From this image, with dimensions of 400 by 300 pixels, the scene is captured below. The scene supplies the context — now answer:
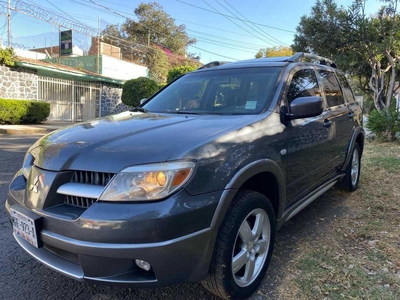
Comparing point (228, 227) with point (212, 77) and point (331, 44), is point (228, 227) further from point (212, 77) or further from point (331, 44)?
point (331, 44)

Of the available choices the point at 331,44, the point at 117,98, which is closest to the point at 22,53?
the point at 117,98

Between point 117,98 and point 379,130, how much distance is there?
16.0 m

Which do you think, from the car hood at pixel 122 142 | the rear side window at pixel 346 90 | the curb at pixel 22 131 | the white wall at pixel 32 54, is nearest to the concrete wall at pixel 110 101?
the white wall at pixel 32 54

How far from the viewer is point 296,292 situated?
2.34m

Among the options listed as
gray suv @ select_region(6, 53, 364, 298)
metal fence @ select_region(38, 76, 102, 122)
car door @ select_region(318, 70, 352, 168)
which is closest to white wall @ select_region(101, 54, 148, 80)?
metal fence @ select_region(38, 76, 102, 122)

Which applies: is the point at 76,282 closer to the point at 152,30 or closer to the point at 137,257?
the point at 137,257

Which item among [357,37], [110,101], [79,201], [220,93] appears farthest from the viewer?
[110,101]

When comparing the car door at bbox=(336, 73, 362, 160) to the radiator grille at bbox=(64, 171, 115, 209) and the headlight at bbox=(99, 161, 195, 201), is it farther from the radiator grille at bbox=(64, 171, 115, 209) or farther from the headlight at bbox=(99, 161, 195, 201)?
the radiator grille at bbox=(64, 171, 115, 209)

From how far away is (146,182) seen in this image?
5.83ft

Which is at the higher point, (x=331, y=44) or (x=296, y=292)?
(x=331, y=44)

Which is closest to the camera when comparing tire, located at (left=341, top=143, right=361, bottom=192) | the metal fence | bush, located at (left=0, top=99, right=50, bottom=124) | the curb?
tire, located at (left=341, top=143, right=361, bottom=192)

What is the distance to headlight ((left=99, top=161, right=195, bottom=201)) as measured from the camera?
5.78 feet

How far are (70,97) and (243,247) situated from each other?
18.5 meters

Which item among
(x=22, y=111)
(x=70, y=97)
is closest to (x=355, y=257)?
(x=22, y=111)
